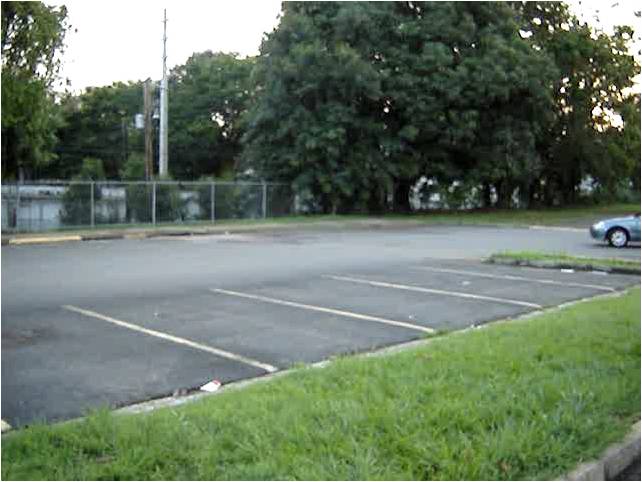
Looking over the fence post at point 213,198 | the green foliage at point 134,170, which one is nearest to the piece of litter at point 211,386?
the fence post at point 213,198

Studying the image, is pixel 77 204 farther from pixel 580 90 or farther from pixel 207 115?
pixel 207 115

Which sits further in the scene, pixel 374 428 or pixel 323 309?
pixel 323 309

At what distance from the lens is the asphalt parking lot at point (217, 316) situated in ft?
19.7

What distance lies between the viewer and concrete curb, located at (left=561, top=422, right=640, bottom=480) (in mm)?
4078

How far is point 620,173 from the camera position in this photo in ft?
165

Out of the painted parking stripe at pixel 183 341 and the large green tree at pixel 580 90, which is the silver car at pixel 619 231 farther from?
the large green tree at pixel 580 90

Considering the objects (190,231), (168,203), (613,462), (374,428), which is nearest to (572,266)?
(613,462)

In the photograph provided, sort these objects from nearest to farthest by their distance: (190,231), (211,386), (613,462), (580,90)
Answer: (613,462) < (211,386) < (190,231) < (580,90)

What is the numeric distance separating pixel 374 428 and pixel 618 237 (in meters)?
18.9

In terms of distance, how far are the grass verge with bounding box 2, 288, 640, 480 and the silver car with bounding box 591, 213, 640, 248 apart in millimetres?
16290

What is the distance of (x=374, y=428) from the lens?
4453 mm

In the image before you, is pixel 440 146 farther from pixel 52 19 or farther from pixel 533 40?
pixel 52 19

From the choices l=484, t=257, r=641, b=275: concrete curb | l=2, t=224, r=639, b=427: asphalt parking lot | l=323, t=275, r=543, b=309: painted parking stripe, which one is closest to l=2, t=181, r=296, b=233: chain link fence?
l=2, t=224, r=639, b=427: asphalt parking lot

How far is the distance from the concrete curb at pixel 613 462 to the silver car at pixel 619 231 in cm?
1767
